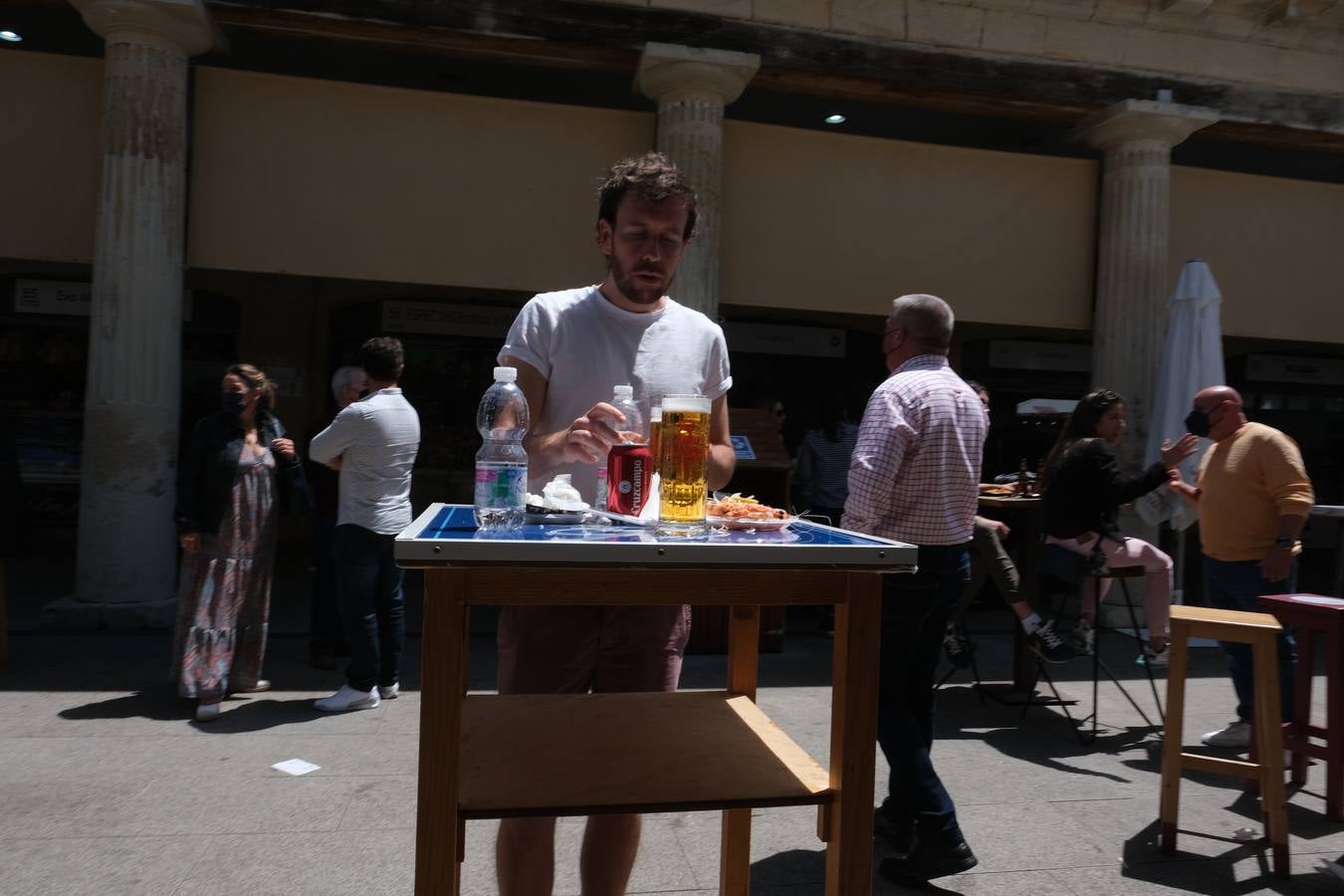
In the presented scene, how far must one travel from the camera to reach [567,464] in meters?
2.42

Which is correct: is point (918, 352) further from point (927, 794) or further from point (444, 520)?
point (444, 520)

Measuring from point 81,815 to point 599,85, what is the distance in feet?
26.1

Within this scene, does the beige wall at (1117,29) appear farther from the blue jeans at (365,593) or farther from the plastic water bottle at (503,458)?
the plastic water bottle at (503,458)

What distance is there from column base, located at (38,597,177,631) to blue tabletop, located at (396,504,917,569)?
6.26m

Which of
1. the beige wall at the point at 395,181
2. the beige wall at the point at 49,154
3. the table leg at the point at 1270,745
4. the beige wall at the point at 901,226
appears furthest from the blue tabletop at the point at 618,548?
the beige wall at the point at 49,154

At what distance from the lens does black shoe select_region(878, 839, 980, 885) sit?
3369 mm

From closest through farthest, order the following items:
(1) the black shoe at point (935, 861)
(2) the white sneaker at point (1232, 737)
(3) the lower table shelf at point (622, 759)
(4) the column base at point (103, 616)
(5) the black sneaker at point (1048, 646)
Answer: (3) the lower table shelf at point (622, 759), (1) the black shoe at point (935, 861), (2) the white sneaker at point (1232, 737), (5) the black sneaker at point (1048, 646), (4) the column base at point (103, 616)

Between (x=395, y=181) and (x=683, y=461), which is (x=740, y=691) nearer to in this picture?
(x=683, y=461)

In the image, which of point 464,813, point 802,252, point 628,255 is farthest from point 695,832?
point 802,252

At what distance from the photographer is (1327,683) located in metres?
4.03

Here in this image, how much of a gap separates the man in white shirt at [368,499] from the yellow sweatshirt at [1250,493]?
14.6 feet

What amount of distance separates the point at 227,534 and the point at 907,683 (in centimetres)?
384

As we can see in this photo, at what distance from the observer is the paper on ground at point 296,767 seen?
→ 4355 millimetres

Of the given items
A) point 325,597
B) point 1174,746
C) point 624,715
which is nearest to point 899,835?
point 1174,746
